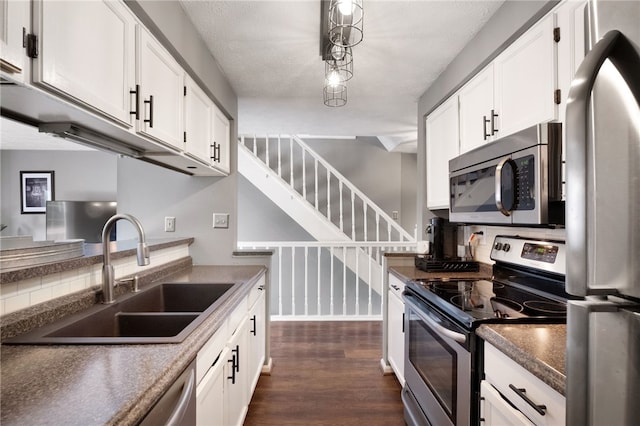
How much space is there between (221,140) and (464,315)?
2.06m

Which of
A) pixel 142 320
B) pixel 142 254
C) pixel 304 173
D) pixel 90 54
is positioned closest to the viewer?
pixel 90 54

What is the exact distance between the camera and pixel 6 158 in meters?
4.82

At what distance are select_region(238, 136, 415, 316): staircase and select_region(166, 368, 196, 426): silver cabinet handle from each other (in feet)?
8.98

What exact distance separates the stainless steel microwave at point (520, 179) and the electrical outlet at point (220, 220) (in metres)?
1.85

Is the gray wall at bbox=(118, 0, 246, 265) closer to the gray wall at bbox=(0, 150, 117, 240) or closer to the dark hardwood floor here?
the dark hardwood floor

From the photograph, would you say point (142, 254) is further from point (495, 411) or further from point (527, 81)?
point (527, 81)

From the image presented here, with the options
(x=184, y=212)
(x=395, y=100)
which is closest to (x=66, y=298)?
(x=184, y=212)

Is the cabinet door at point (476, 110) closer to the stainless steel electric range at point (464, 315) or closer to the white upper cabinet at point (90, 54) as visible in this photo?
the stainless steel electric range at point (464, 315)

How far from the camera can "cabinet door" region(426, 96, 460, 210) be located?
2.17 m

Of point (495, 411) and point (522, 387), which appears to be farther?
point (495, 411)

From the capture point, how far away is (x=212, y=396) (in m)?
1.23

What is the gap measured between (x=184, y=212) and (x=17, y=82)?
6.15 feet

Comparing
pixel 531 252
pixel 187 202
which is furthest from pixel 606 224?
pixel 187 202

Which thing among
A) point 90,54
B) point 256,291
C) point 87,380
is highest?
point 90,54
